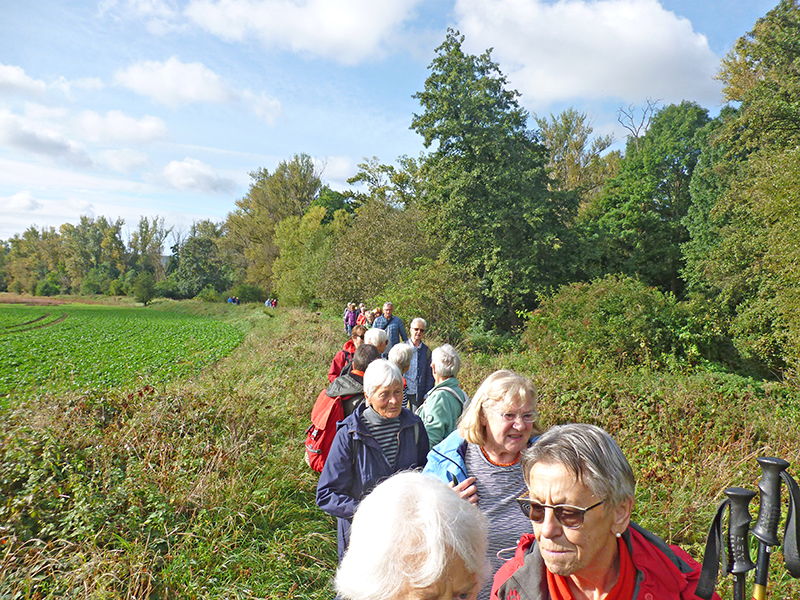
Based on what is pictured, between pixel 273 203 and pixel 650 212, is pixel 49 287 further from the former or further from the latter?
pixel 650 212

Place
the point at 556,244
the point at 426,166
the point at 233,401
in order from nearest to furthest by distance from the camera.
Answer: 1. the point at 233,401
2. the point at 556,244
3. the point at 426,166

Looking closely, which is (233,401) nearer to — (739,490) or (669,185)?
(739,490)

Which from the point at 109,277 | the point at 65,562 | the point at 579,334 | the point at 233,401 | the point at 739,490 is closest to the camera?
the point at 739,490

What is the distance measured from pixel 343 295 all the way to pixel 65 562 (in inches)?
1042

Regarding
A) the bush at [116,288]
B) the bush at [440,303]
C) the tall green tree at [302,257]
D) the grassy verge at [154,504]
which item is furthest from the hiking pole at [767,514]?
the bush at [116,288]

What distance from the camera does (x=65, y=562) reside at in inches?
137

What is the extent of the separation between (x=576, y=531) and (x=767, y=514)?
0.58 meters

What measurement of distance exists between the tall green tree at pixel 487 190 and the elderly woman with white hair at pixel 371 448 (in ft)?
61.0

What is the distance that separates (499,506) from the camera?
2.44 m

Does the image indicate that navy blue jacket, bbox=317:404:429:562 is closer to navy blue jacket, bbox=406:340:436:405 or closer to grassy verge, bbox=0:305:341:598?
grassy verge, bbox=0:305:341:598

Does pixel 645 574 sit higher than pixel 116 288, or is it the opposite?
pixel 645 574

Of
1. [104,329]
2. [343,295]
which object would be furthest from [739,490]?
[104,329]

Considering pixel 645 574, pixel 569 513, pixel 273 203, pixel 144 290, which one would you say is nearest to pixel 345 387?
pixel 569 513

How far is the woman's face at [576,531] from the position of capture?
1.69 metres
